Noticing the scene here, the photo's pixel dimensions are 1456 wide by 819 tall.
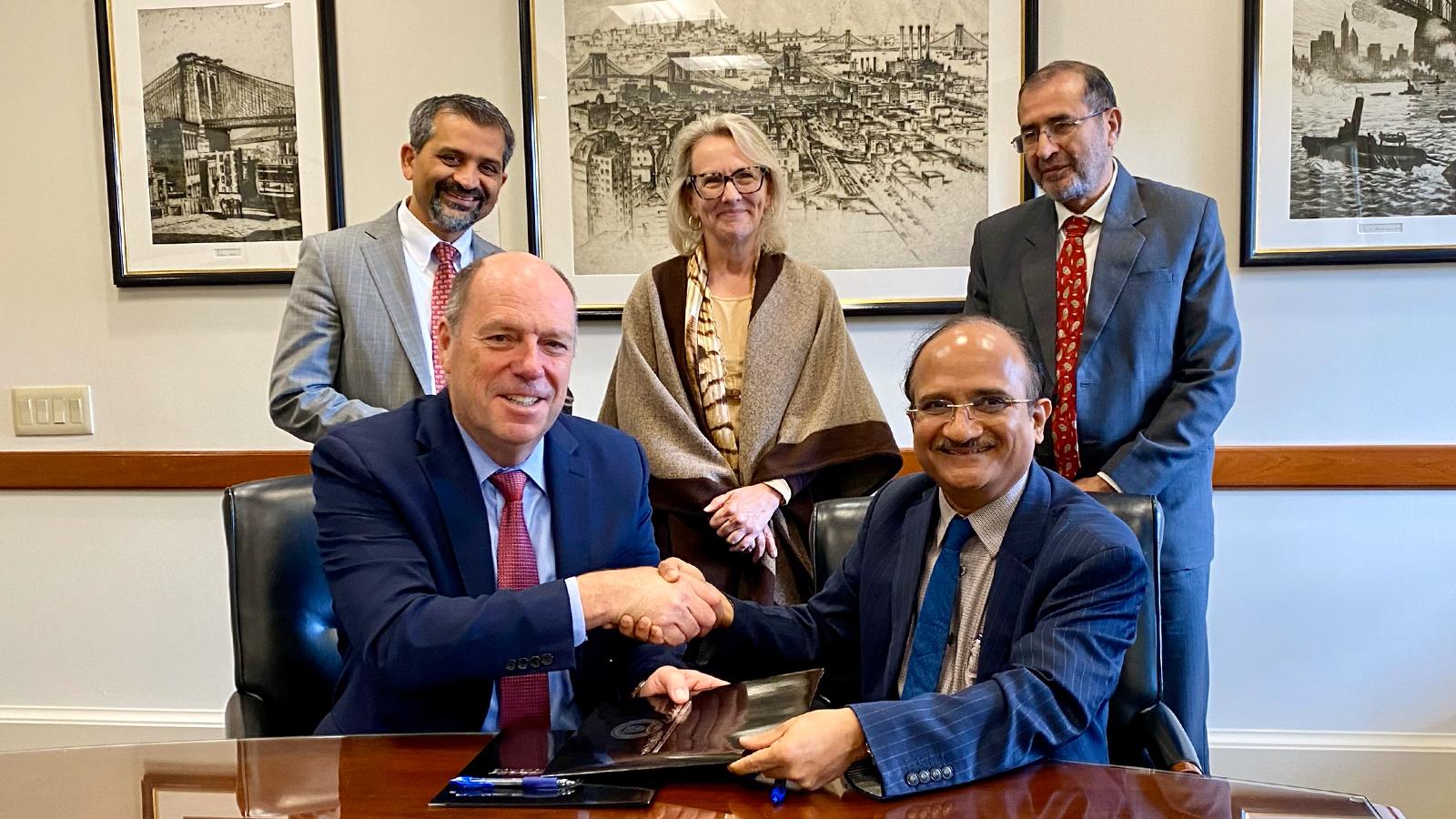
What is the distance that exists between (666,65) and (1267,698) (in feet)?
8.39

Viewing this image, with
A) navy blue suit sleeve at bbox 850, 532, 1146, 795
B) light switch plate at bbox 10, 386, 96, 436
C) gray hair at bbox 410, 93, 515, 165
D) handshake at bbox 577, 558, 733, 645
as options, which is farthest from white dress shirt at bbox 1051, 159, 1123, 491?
light switch plate at bbox 10, 386, 96, 436

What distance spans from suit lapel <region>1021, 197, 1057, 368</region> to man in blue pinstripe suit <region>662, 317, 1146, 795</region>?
79 cm

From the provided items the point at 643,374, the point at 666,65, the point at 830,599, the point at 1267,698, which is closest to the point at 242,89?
the point at 666,65

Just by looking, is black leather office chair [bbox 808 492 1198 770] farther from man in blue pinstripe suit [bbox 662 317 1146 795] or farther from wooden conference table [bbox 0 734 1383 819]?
wooden conference table [bbox 0 734 1383 819]

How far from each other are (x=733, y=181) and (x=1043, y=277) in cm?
73

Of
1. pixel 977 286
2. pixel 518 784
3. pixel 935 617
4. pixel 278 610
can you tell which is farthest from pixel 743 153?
pixel 518 784

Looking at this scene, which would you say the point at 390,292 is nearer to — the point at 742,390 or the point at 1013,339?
the point at 742,390

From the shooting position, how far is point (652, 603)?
6.00 ft

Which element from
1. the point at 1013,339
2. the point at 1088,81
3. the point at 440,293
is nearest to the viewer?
the point at 1013,339

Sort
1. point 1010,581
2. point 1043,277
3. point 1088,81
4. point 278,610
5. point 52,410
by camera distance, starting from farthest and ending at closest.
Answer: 1. point 52,410
2. point 1043,277
3. point 1088,81
4. point 278,610
5. point 1010,581

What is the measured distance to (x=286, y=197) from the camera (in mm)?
3600

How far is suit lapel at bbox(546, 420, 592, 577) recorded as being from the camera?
192 cm

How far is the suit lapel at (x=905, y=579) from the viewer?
1.80 meters

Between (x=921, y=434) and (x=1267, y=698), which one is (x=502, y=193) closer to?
(x=921, y=434)
